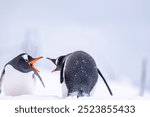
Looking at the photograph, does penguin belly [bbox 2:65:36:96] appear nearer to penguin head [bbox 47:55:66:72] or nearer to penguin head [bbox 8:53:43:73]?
penguin head [bbox 8:53:43:73]

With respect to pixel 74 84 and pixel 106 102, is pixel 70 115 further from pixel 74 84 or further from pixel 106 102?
pixel 74 84

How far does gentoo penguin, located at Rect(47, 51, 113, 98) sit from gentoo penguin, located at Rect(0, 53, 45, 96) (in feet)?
1.08

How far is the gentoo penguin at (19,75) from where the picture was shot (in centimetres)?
212

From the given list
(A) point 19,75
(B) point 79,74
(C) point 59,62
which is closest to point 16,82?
(A) point 19,75

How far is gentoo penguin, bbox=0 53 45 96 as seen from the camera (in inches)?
83.4

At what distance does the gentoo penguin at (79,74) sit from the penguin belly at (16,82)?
0.35 m

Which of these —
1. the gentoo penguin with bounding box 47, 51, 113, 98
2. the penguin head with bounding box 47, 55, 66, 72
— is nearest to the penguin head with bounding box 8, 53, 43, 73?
the penguin head with bounding box 47, 55, 66, 72

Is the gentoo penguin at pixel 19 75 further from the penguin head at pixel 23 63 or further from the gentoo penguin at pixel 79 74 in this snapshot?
the gentoo penguin at pixel 79 74

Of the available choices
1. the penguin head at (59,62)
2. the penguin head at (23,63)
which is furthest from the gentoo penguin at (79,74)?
the penguin head at (23,63)

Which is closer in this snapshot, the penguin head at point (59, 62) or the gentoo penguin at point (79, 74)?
the gentoo penguin at point (79, 74)

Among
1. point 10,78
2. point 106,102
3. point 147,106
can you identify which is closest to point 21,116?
point 106,102

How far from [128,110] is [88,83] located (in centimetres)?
43

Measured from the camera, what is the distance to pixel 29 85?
217 cm

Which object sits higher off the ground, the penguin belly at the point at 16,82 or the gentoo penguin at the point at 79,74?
the gentoo penguin at the point at 79,74
